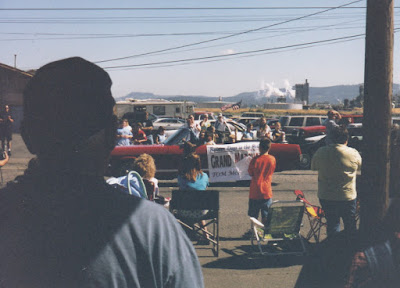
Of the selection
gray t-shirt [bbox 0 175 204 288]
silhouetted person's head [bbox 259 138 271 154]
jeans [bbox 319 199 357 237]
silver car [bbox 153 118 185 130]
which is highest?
gray t-shirt [bbox 0 175 204 288]

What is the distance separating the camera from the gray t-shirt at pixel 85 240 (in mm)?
1142

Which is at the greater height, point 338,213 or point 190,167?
point 190,167

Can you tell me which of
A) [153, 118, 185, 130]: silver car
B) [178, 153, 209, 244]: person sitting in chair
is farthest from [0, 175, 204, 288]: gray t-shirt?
[153, 118, 185, 130]: silver car

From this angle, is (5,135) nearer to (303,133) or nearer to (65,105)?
(303,133)

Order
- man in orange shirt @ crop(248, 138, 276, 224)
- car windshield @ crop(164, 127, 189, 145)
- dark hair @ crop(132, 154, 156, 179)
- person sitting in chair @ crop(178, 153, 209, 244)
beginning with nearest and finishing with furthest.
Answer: dark hair @ crop(132, 154, 156, 179), man in orange shirt @ crop(248, 138, 276, 224), person sitting in chair @ crop(178, 153, 209, 244), car windshield @ crop(164, 127, 189, 145)

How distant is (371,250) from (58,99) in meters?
1.97

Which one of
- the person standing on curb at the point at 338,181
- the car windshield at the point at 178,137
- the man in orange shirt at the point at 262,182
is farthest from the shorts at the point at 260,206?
the car windshield at the point at 178,137

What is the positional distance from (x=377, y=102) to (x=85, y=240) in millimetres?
4722

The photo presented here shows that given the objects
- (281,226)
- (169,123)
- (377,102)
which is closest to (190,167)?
(281,226)

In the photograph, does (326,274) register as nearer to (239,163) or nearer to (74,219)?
(74,219)

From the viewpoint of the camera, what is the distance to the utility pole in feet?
17.0

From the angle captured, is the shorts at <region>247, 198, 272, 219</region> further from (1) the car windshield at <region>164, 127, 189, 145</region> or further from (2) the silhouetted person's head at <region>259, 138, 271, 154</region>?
(1) the car windshield at <region>164, 127, 189, 145</region>

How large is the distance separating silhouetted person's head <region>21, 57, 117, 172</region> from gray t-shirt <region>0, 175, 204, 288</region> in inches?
4.0

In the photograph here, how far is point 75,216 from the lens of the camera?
3.76ft
